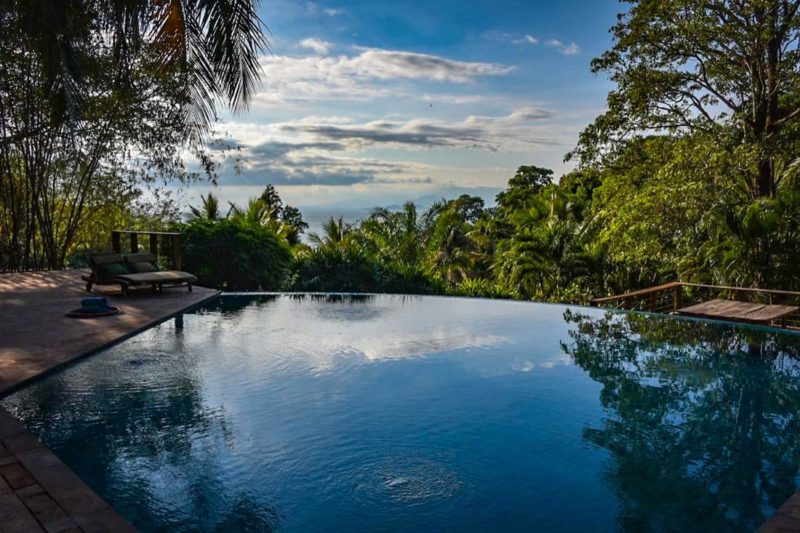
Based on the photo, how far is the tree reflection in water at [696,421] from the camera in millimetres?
4074

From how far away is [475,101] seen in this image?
18312mm

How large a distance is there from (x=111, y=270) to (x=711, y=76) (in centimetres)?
1348

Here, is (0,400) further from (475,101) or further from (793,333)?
(475,101)

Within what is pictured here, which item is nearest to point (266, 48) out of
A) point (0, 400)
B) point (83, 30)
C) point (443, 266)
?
point (83, 30)

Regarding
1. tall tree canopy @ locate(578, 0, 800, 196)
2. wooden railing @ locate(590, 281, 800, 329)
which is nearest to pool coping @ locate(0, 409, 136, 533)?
wooden railing @ locate(590, 281, 800, 329)

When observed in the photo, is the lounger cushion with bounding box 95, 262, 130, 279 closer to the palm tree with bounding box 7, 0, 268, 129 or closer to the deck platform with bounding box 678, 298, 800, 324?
the palm tree with bounding box 7, 0, 268, 129

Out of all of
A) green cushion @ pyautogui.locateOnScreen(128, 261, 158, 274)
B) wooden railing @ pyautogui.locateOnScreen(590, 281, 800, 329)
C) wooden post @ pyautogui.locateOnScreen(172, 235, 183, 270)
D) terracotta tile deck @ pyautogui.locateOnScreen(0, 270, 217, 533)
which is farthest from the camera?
wooden post @ pyautogui.locateOnScreen(172, 235, 183, 270)

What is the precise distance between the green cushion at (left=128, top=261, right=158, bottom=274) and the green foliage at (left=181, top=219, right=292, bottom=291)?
247 centimetres

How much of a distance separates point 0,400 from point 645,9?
532 inches

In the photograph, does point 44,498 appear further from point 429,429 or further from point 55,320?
point 55,320

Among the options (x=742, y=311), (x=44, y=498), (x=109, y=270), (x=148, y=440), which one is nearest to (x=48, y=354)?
(x=148, y=440)

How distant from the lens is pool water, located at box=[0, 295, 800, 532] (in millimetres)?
3912

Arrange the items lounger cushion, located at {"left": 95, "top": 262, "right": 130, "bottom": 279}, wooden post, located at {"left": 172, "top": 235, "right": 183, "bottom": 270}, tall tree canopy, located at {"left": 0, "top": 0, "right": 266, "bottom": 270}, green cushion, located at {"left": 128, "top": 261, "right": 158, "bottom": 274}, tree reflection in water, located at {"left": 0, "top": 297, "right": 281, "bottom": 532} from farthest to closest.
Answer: wooden post, located at {"left": 172, "top": 235, "right": 183, "bottom": 270}, green cushion, located at {"left": 128, "top": 261, "right": 158, "bottom": 274}, lounger cushion, located at {"left": 95, "top": 262, "right": 130, "bottom": 279}, tall tree canopy, located at {"left": 0, "top": 0, "right": 266, "bottom": 270}, tree reflection in water, located at {"left": 0, "top": 297, "right": 281, "bottom": 532}

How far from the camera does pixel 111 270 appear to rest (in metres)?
10.5
